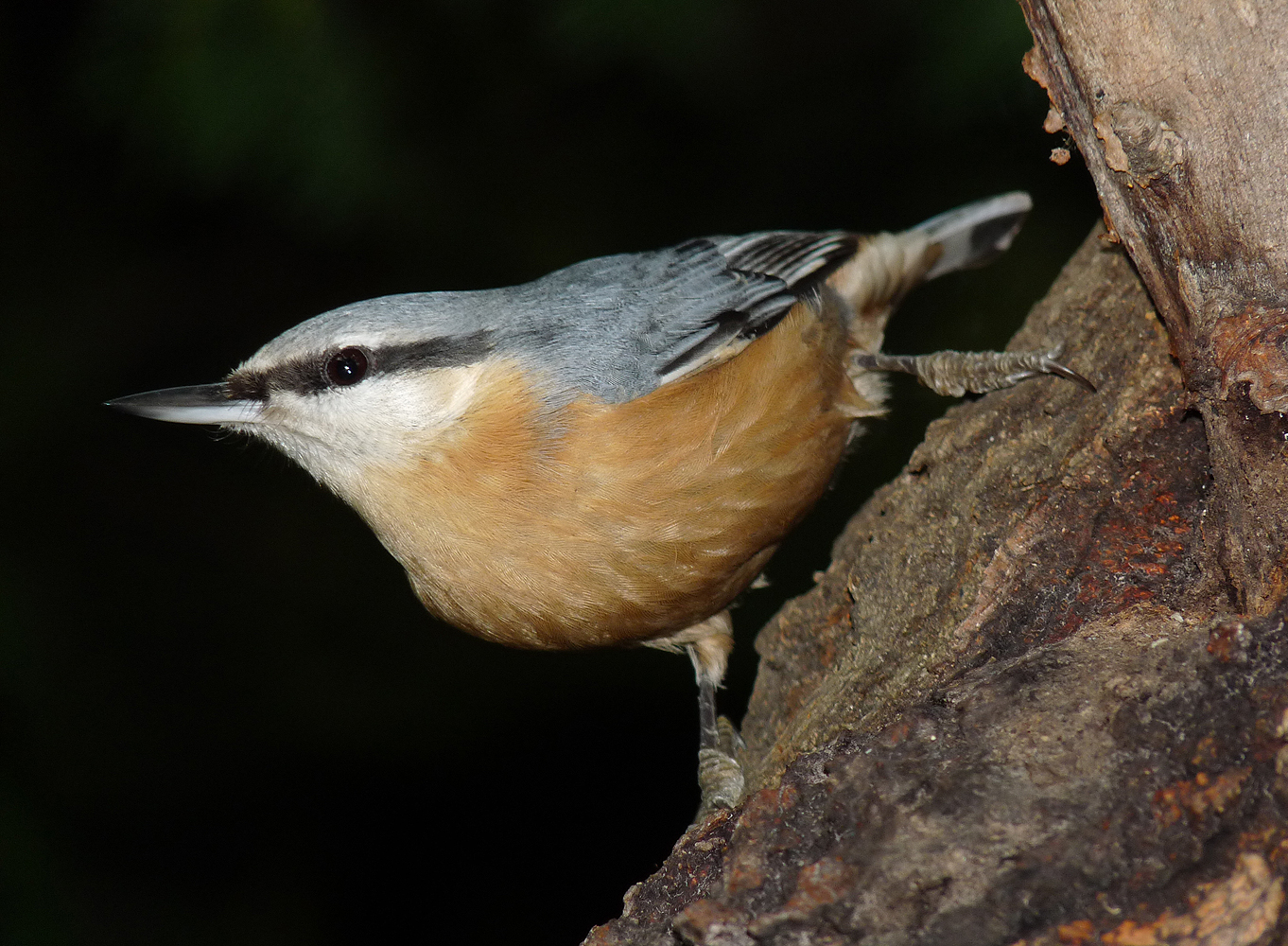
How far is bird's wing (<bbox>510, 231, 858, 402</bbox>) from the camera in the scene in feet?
8.93

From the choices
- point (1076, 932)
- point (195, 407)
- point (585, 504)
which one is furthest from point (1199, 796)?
point (195, 407)

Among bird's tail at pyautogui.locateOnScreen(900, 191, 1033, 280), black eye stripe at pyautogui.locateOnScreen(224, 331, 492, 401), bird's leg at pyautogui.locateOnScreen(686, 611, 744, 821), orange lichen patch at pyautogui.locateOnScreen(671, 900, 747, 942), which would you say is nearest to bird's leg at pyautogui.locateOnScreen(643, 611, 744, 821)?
bird's leg at pyautogui.locateOnScreen(686, 611, 744, 821)

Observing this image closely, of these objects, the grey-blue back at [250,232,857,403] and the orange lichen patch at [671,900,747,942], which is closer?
the orange lichen patch at [671,900,747,942]

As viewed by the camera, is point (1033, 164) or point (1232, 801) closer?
point (1232, 801)

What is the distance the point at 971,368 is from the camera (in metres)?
3.13

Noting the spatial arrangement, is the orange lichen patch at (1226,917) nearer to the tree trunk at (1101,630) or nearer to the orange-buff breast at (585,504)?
the tree trunk at (1101,630)

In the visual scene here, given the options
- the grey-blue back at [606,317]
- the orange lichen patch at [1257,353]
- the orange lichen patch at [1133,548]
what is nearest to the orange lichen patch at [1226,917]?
the orange lichen patch at [1133,548]

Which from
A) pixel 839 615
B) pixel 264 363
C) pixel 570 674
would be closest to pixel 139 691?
pixel 570 674

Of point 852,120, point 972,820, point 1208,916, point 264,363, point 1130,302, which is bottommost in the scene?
point 1208,916

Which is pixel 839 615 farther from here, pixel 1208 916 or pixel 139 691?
pixel 139 691

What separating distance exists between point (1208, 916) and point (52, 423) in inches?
176

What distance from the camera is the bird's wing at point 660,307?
272 cm

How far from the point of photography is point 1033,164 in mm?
5000

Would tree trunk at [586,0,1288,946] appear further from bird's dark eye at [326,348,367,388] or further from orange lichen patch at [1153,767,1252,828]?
bird's dark eye at [326,348,367,388]
